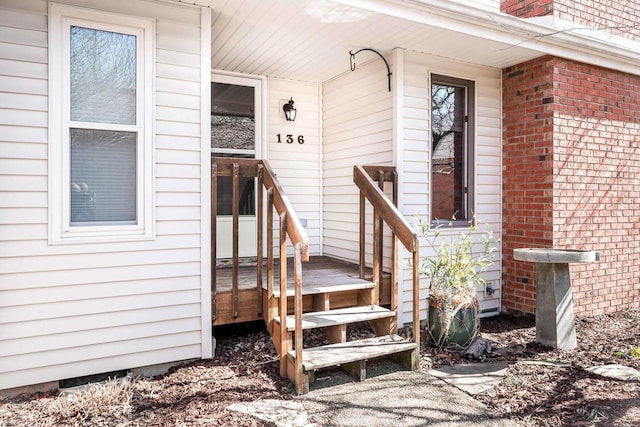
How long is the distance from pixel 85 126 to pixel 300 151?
113 inches

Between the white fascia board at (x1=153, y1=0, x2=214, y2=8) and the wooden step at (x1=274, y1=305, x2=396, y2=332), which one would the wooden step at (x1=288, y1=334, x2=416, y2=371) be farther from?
the white fascia board at (x1=153, y1=0, x2=214, y2=8)

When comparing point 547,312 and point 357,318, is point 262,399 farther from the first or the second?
point 547,312

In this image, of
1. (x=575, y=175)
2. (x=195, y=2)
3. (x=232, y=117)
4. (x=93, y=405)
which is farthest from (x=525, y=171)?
(x=93, y=405)

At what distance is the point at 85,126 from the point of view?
320 cm

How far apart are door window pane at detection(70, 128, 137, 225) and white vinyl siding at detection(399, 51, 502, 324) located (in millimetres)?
2555

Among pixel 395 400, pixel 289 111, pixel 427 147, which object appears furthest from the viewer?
pixel 289 111

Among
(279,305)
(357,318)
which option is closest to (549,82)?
(357,318)

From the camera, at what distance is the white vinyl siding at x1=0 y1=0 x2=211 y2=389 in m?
3.01

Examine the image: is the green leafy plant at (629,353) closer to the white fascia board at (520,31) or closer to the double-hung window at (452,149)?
the double-hung window at (452,149)

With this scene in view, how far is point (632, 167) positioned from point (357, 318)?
420 centimetres

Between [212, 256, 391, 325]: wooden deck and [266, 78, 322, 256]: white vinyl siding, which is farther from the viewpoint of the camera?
[266, 78, 322, 256]: white vinyl siding

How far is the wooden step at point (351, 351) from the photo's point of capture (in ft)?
10.0

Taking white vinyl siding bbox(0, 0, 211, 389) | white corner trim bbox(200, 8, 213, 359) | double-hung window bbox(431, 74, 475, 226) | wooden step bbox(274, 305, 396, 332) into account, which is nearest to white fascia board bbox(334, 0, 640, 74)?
double-hung window bbox(431, 74, 475, 226)

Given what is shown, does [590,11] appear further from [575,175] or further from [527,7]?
[575,175]
